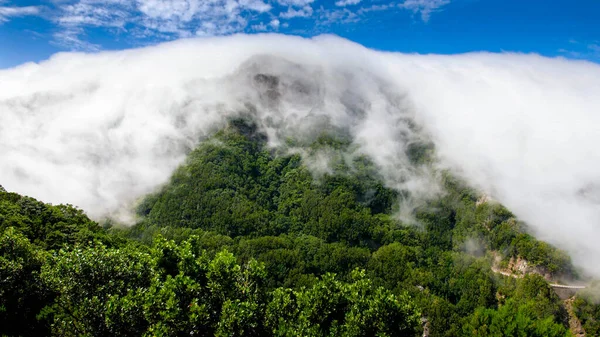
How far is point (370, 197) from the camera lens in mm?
196375

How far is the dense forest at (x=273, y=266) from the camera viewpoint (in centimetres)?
2892

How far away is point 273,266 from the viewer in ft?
412

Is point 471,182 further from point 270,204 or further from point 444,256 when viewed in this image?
point 270,204

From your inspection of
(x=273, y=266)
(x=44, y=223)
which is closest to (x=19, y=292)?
(x=44, y=223)

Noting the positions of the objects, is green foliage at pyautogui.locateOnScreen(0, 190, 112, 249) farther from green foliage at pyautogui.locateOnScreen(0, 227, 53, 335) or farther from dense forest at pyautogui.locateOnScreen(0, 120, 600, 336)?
green foliage at pyautogui.locateOnScreen(0, 227, 53, 335)

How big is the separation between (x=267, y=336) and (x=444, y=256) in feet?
478

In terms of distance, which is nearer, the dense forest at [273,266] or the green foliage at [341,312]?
the dense forest at [273,266]

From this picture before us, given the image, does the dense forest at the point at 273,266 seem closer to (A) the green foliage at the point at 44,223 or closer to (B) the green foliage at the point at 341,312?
(B) the green foliage at the point at 341,312

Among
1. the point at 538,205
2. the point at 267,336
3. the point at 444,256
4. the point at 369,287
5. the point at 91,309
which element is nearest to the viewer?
the point at 91,309

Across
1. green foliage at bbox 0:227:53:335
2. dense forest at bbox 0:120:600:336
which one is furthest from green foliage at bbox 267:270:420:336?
green foliage at bbox 0:227:53:335

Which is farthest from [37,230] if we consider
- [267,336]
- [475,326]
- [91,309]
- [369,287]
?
[475,326]

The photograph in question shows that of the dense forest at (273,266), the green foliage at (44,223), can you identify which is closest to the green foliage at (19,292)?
the dense forest at (273,266)

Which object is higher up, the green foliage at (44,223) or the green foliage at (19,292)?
the green foliage at (44,223)

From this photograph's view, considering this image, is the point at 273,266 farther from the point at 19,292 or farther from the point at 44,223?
the point at 19,292
